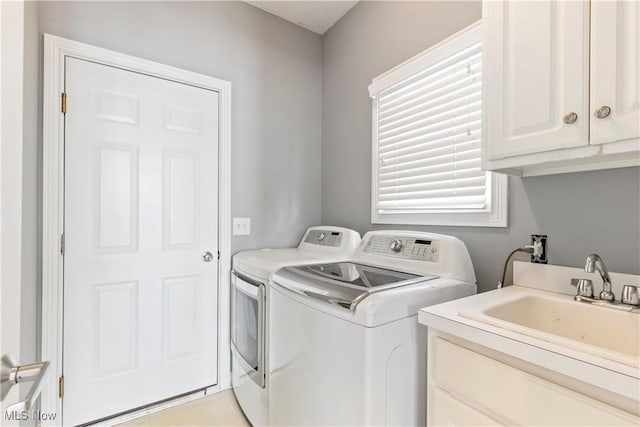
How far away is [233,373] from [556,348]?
1.94 meters

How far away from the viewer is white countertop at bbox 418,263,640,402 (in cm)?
59

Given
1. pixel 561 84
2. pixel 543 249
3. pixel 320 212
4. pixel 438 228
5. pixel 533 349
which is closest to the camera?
pixel 533 349

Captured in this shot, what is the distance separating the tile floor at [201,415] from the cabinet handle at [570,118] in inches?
83.0

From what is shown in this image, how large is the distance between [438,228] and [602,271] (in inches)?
29.7

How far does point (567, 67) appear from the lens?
2.99ft

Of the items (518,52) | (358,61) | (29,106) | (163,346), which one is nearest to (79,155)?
(29,106)

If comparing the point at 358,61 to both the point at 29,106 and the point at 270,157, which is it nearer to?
the point at 270,157

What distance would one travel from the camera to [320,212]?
2631 mm

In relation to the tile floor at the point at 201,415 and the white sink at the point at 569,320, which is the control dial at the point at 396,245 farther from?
the tile floor at the point at 201,415

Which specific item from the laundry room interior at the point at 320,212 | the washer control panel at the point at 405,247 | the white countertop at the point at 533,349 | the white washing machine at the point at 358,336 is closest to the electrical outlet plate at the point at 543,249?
the laundry room interior at the point at 320,212

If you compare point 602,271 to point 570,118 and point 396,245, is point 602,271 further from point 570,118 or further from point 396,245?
point 396,245

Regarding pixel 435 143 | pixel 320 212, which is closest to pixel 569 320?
pixel 435 143

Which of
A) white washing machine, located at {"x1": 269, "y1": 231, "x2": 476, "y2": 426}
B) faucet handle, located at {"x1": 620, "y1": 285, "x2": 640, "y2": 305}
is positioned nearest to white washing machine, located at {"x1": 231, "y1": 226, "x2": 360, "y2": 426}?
white washing machine, located at {"x1": 269, "y1": 231, "x2": 476, "y2": 426}

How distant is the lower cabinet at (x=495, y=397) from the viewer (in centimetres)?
65
